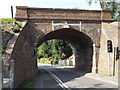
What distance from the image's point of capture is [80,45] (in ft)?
90.5

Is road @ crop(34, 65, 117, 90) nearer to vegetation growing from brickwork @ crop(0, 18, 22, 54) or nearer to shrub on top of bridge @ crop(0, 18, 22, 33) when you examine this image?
vegetation growing from brickwork @ crop(0, 18, 22, 54)

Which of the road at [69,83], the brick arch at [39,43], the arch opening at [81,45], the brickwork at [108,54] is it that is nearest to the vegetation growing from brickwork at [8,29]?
the brick arch at [39,43]

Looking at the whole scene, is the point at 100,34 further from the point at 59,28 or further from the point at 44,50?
the point at 44,50

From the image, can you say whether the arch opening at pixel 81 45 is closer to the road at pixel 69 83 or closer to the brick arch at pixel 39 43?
the brick arch at pixel 39 43

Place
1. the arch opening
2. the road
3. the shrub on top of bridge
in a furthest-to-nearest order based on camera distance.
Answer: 1. the arch opening
2. the shrub on top of bridge
3. the road

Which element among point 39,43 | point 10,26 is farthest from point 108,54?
point 39,43

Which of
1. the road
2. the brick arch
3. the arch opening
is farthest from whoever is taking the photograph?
the arch opening

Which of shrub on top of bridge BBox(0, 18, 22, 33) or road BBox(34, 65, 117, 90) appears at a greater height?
shrub on top of bridge BBox(0, 18, 22, 33)

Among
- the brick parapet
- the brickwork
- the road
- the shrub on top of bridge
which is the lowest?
the road

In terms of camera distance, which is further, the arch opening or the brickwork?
the arch opening

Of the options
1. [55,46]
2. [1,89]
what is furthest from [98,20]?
[55,46]

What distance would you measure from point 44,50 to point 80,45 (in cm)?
4691

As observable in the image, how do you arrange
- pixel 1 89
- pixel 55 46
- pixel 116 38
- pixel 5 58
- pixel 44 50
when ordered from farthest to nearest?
pixel 44 50 < pixel 55 46 < pixel 116 38 < pixel 5 58 < pixel 1 89

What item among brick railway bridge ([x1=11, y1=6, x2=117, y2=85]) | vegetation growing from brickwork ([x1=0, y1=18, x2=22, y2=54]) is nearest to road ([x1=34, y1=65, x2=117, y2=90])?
vegetation growing from brickwork ([x1=0, y1=18, x2=22, y2=54])
